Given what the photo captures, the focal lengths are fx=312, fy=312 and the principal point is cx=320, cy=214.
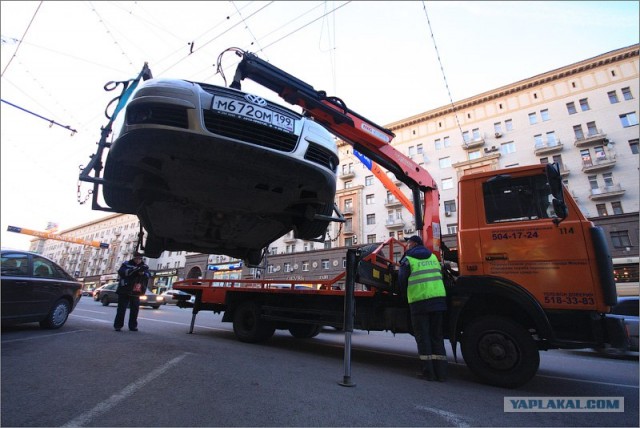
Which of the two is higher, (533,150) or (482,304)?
(533,150)

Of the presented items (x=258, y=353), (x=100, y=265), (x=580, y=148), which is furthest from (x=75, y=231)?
(x=580, y=148)

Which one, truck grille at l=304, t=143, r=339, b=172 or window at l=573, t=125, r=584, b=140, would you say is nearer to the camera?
truck grille at l=304, t=143, r=339, b=172

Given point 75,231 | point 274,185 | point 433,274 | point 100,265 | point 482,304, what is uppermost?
point 75,231

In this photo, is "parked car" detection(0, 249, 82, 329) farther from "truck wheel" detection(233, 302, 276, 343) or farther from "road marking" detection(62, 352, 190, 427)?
"road marking" detection(62, 352, 190, 427)

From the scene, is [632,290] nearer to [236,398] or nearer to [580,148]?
[580,148]

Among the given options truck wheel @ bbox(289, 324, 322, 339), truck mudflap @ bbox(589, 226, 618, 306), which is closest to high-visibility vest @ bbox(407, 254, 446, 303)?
truck mudflap @ bbox(589, 226, 618, 306)

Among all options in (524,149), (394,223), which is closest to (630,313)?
(394,223)

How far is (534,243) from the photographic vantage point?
4.05 m

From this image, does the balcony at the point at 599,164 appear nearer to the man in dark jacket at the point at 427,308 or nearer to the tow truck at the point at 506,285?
the tow truck at the point at 506,285

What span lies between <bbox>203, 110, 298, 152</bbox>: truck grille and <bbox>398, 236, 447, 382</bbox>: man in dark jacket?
258cm

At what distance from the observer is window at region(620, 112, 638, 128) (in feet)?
89.4

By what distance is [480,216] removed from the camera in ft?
14.8

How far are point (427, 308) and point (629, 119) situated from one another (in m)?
36.2

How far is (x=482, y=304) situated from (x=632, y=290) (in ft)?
93.0
